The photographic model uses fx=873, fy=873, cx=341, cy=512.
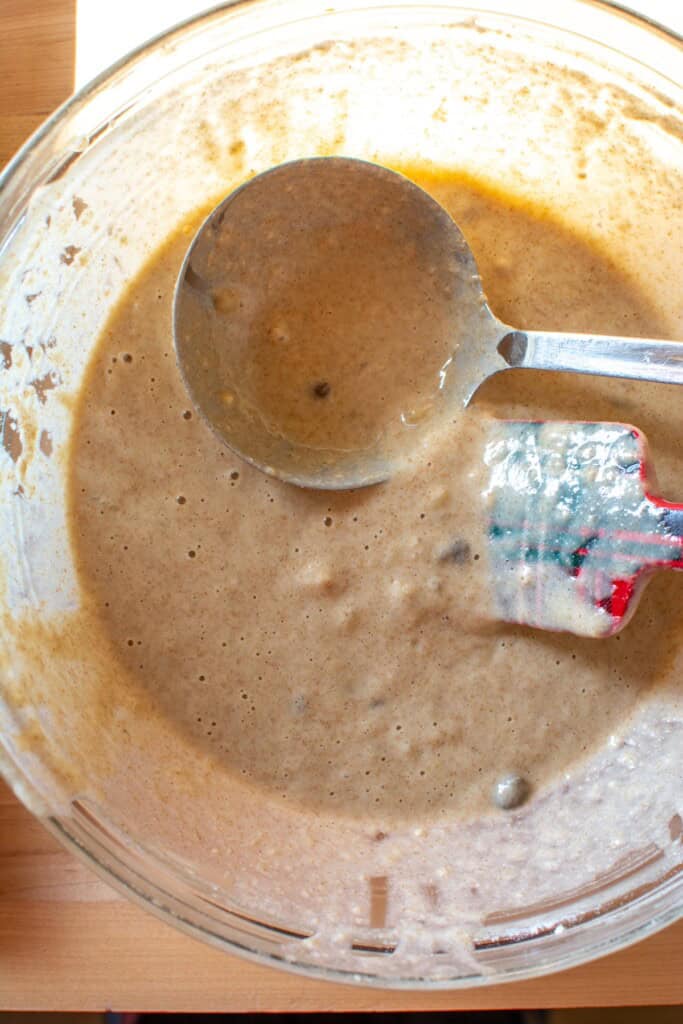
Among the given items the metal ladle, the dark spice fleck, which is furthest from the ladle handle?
the dark spice fleck

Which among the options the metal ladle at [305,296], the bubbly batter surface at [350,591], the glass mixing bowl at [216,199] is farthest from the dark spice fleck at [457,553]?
the glass mixing bowl at [216,199]

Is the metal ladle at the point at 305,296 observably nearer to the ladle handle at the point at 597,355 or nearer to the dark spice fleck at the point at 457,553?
the ladle handle at the point at 597,355

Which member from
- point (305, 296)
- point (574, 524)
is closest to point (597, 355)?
point (574, 524)

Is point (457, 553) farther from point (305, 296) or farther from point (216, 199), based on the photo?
point (216, 199)

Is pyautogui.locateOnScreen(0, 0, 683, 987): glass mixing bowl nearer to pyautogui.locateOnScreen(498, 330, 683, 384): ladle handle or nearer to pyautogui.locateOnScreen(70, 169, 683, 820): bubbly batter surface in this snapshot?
pyautogui.locateOnScreen(70, 169, 683, 820): bubbly batter surface

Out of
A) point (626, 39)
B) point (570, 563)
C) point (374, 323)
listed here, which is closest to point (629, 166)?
point (626, 39)

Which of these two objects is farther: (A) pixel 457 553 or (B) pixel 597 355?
(A) pixel 457 553

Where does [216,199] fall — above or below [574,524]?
above

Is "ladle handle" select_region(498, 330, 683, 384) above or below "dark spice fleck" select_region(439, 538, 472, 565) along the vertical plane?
above
